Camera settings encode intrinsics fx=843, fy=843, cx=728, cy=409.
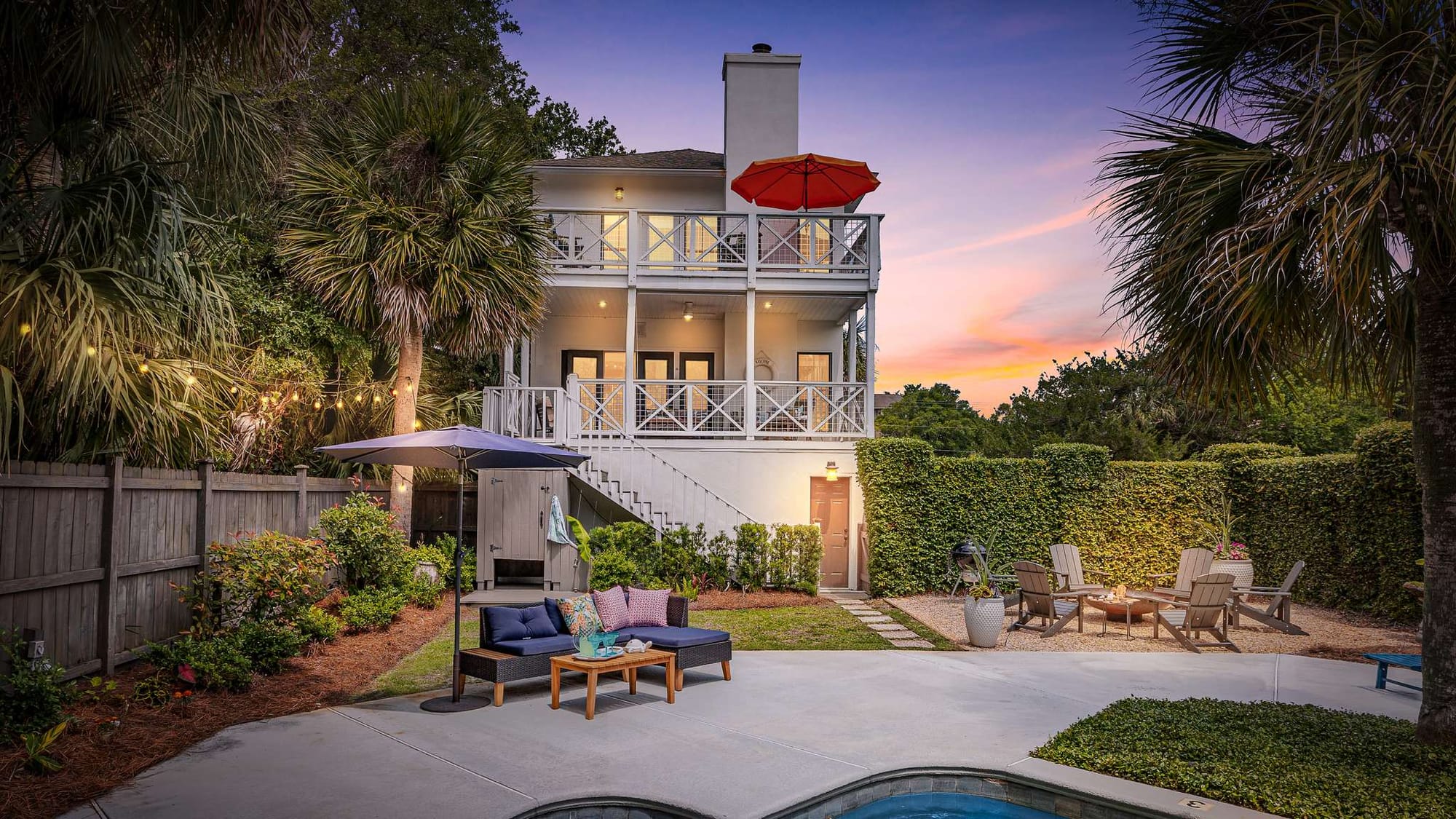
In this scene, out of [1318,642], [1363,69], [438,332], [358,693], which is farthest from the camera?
[438,332]

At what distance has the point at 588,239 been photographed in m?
17.5

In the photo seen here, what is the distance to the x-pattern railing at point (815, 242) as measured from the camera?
1608 cm

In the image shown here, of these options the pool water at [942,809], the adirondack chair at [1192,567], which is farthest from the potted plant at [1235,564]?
the pool water at [942,809]

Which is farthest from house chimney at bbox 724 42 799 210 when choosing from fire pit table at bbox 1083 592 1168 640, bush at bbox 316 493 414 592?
fire pit table at bbox 1083 592 1168 640

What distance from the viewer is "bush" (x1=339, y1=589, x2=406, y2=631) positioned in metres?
10.1

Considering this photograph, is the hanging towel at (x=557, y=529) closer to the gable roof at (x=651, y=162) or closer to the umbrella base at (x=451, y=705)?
the umbrella base at (x=451, y=705)

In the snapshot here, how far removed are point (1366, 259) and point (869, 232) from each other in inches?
454

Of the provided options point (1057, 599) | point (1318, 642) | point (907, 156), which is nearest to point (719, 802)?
point (1057, 599)

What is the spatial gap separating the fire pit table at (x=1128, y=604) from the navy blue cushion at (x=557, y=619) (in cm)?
740

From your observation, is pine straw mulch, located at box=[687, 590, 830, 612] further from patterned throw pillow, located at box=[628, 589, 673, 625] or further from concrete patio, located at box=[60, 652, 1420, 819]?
patterned throw pillow, located at box=[628, 589, 673, 625]

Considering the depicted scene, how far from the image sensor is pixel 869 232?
1600cm

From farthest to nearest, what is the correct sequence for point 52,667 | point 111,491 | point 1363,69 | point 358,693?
1. point 358,693
2. point 111,491
3. point 52,667
4. point 1363,69

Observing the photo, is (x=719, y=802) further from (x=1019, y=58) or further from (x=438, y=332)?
(x=1019, y=58)

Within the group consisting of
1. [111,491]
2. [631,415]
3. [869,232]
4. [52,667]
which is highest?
[869,232]
